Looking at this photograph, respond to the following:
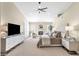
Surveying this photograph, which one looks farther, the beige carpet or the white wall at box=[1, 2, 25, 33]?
the white wall at box=[1, 2, 25, 33]

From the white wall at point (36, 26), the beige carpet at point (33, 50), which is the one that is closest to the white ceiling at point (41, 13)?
the white wall at point (36, 26)

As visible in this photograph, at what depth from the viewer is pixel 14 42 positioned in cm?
486

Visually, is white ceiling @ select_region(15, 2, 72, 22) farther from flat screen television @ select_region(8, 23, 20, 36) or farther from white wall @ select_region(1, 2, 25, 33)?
flat screen television @ select_region(8, 23, 20, 36)

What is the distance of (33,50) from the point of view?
480 centimetres

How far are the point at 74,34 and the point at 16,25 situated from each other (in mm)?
2324

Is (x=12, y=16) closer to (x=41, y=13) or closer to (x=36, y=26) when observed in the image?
(x=36, y=26)

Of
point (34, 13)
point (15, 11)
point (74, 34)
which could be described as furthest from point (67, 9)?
point (15, 11)

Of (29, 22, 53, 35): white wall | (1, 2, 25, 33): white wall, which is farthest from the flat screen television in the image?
(29, 22, 53, 35): white wall

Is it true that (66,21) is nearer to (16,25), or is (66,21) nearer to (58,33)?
(58,33)

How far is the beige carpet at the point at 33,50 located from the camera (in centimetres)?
414

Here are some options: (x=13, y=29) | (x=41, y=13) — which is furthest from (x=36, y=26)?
(x=13, y=29)

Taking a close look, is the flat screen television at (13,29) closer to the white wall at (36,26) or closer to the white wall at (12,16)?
the white wall at (12,16)

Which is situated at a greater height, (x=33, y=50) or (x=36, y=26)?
(x=36, y=26)

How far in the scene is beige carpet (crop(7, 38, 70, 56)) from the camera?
414 centimetres
